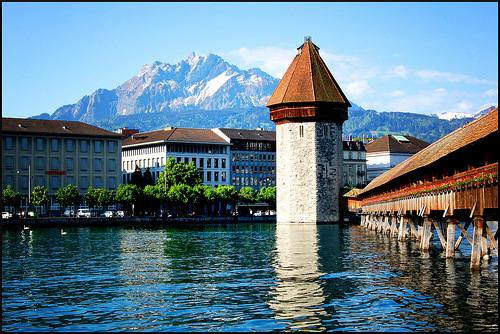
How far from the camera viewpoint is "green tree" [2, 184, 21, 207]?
7560 centimetres

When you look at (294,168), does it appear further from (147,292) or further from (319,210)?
(147,292)

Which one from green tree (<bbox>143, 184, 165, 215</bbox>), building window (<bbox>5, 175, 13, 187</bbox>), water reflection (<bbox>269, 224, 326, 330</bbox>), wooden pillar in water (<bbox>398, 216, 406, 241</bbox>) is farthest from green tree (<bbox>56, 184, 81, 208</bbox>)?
water reflection (<bbox>269, 224, 326, 330</bbox>)

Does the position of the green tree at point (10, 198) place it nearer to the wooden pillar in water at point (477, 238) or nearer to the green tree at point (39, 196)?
the green tree at point (39, 196)

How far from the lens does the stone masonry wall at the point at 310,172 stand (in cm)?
7025

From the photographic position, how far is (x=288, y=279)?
20.5 m

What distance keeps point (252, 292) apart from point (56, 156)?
73365mm

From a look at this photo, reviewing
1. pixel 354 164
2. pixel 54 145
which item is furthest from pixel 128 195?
pixel 354 164

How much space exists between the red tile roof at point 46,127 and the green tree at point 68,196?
863 cm

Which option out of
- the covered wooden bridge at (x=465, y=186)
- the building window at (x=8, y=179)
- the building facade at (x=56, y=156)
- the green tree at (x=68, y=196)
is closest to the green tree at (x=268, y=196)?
the building facade at (x=56, y=156)

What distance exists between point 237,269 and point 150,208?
6695cm

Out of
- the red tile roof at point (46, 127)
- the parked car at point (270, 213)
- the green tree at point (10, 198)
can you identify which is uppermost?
the red tile roof at point (46, 127)

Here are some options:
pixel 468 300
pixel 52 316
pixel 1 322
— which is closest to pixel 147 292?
pixel 52 316

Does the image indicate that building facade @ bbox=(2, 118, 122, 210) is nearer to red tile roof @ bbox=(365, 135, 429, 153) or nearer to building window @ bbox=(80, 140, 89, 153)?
building window @ bbox=(80, 140, 89, 153)

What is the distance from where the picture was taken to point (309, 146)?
70.3 m
